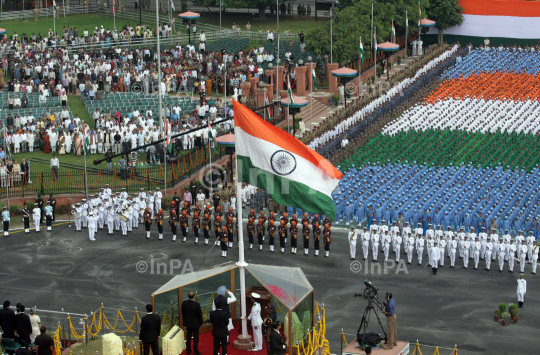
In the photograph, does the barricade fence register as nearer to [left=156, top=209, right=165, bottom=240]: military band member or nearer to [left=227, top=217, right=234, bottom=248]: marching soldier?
[left=156, top=209, right=165, bottom=240]: military band member

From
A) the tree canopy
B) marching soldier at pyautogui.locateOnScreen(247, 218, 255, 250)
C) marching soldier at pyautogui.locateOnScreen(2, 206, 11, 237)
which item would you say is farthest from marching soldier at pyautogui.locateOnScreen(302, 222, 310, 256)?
the tree canopy

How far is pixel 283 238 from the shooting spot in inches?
1135

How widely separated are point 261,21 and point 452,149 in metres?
23.6

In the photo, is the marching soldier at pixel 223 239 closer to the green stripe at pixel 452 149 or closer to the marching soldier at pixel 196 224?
the marching soldier at pixel 196 224

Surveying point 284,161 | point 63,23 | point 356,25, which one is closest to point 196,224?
point 284,161

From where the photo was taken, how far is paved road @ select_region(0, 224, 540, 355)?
22.4m

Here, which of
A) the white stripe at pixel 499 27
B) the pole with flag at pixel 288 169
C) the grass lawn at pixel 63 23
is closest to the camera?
the pole with flag at pixel 288 169

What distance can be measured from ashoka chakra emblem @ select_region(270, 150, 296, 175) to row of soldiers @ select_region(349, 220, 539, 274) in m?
10.8

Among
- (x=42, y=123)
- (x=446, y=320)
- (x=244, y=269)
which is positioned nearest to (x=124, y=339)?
(x=244, y=269)

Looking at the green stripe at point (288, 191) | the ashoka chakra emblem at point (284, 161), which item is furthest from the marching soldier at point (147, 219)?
the ashoka chakra emblem at point (284, 161)

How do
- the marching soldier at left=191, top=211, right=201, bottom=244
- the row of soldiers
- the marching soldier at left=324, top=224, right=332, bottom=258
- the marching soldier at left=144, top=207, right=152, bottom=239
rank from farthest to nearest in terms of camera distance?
the marching soldier at left=144, top=207, right=152, bottom=239 < the marching soldier at left=191, top=211, right=201, bottom=244 < the marching soldier at left=324, top=224, right=332, bottom=258 < the row of soldiers

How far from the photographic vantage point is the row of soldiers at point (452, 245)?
2711 centimetres

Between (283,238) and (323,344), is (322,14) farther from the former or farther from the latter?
(323,344)

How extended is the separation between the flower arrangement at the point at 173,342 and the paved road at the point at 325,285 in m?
5.22
